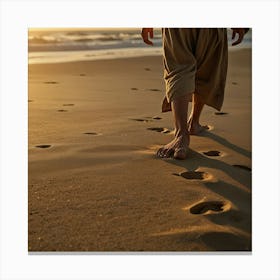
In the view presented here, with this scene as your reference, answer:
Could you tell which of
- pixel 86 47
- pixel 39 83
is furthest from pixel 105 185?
pixel 86 47

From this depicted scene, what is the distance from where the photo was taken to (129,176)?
6.92 ft

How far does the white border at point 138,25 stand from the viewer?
1863mm

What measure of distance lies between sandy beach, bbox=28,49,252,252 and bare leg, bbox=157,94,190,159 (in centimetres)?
6

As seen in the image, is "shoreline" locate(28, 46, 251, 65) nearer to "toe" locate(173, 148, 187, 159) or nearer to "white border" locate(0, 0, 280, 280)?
"white border" locate(0, 0, 280, 280)

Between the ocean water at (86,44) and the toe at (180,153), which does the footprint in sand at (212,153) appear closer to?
the toe at (180,153)

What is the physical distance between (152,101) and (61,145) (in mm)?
933

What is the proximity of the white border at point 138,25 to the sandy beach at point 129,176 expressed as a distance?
80 mm

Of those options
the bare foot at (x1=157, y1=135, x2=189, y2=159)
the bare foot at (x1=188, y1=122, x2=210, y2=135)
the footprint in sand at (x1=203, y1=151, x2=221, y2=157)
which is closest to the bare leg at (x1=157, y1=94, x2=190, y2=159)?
the bare foot at (x1=157, y1=135, x2=189, y2=159)

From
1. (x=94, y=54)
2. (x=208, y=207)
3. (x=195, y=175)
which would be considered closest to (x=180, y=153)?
(x=195, y=175)
